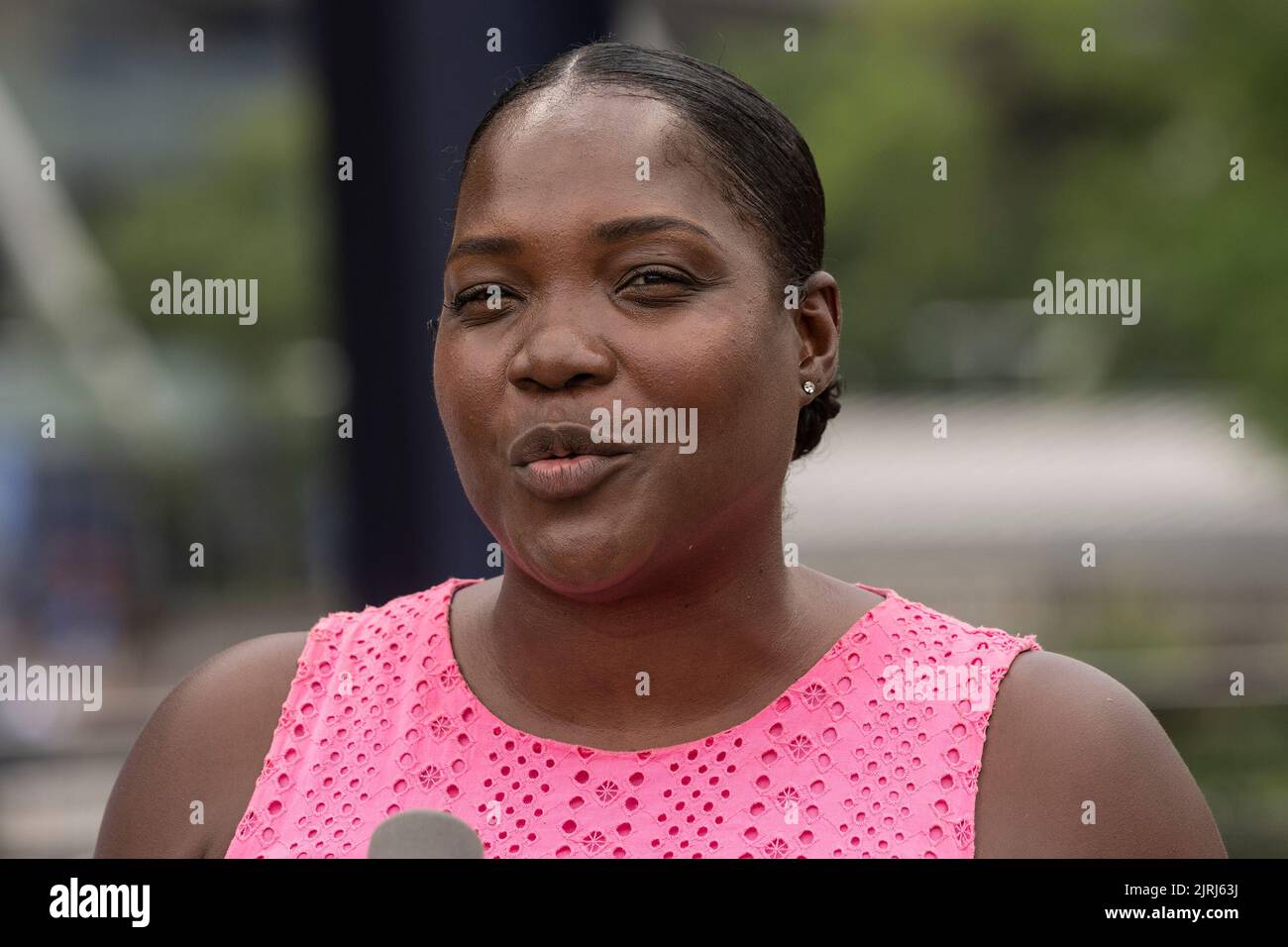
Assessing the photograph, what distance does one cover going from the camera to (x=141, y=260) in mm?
14086

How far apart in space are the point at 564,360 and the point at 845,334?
950cm

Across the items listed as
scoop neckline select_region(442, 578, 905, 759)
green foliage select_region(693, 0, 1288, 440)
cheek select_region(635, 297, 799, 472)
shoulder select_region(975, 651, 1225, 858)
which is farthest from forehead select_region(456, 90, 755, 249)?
green foliage select_region(693, 0, 1288, 440)

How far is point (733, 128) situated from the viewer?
2.36 m

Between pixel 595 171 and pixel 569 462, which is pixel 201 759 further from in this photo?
pixel 595 171

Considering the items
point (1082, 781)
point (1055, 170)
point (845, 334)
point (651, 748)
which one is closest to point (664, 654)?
point (651, 748)

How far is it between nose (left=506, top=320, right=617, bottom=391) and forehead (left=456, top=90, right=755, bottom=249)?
14cm

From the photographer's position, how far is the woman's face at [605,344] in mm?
2184

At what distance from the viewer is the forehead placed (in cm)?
223

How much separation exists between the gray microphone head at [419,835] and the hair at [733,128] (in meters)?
0.99

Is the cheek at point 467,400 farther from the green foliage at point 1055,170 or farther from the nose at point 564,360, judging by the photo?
the green foliage at point 1055,170

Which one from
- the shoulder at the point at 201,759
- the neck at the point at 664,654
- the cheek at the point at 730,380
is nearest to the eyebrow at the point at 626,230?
the cheek at the point at 730,380

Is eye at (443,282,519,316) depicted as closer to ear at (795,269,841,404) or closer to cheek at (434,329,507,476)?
cheek at (434,329,507,476)
